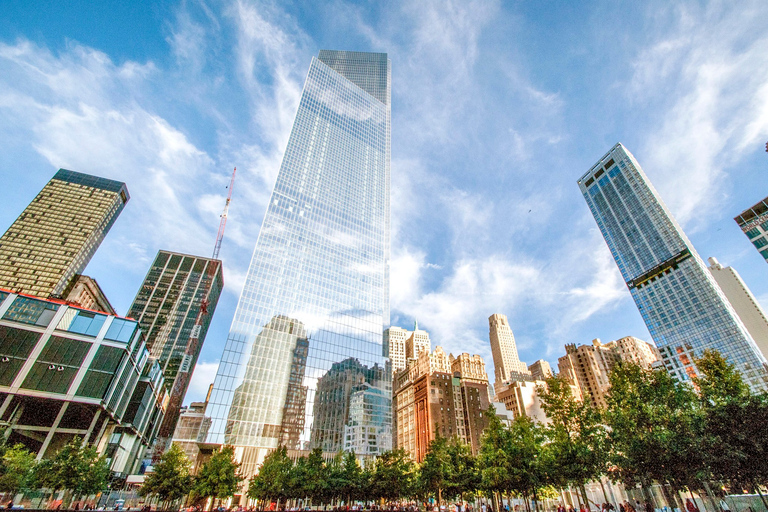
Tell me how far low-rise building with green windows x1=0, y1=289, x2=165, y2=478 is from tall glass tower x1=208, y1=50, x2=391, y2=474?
19521mm

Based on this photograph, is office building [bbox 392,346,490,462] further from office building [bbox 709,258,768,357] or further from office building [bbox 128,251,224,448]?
office building [bbox 709,258,768,357]

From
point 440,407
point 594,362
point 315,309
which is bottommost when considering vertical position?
point 440,407

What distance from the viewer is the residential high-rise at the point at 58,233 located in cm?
12613

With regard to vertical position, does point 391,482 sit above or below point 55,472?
below

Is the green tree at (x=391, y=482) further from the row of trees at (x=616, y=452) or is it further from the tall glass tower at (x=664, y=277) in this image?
the tall glass tower at (x=664, y=277)

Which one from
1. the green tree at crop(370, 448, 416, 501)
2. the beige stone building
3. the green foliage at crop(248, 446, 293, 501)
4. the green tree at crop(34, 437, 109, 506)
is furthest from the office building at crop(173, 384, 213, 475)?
the beige stone building

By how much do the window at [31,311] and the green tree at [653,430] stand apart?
7545cm

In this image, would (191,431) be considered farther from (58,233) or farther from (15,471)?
(58,233)

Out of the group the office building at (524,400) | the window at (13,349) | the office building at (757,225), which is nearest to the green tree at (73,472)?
the window at (13,349)

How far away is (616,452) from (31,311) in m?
78.4

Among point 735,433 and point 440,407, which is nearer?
point 735,433

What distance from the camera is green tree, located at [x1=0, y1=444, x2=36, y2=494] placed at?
33.4m

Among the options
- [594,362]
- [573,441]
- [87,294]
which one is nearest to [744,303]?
[594,362]

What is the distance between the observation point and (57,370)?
4919cm
